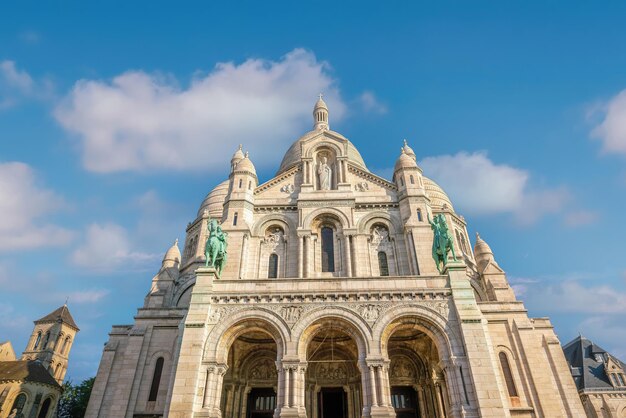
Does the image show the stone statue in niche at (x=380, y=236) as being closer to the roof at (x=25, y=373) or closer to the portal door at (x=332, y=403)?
the portal door at (x=332, y=403)

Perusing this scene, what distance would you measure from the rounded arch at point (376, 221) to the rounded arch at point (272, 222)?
15.1 feet

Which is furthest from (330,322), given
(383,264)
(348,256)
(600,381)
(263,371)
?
(600,381)

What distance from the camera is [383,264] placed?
2600cm

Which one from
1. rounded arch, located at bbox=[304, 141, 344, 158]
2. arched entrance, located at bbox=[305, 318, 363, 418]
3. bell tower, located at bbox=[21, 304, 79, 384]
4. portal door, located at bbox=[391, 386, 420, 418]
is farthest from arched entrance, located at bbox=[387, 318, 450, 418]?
bell tower, located at bbox=[21, 304, 79, 384]

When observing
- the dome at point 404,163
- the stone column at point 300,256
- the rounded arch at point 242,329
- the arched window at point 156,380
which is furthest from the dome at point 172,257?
the dome at point 404,163

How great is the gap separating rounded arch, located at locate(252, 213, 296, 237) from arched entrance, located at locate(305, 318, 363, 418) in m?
8.12

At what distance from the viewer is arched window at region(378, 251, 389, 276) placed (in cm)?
2564

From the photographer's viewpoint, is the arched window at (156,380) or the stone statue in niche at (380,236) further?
the stone statue in niche at (380,236)

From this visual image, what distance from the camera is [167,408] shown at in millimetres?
17219

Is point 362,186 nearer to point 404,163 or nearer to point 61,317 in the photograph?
point 404,163

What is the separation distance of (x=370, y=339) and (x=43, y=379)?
39808 mm

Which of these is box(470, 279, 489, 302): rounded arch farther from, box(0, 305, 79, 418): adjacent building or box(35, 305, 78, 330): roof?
box(35, 305, 78, 330): roof

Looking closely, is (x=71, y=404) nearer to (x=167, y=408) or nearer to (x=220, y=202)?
(x=220, y=202)

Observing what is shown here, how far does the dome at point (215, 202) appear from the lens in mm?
35156
